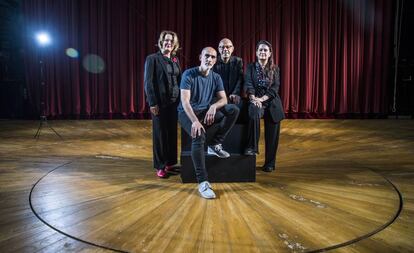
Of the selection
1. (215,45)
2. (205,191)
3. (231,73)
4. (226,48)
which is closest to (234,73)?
(231,73)

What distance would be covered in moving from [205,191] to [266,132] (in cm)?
101

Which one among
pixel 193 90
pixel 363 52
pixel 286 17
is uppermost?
pixel 286 17

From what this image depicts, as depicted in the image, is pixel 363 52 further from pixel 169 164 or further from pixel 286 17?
pixel 169 164

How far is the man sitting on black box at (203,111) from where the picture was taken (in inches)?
122

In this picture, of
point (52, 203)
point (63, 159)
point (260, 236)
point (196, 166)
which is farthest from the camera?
point (63, 159)

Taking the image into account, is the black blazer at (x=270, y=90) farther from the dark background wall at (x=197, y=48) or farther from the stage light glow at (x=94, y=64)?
the stage light glow at (x=94, y=64)

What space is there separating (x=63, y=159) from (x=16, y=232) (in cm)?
188

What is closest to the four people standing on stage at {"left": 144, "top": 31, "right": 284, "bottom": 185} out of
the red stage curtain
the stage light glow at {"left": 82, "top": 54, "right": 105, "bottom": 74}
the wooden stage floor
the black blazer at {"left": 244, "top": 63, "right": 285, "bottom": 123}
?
the black blazer at {"left": 244, "top": 63, "right": 285, "bottom": 123}

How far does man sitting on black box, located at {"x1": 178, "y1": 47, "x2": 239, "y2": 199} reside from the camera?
3111mm

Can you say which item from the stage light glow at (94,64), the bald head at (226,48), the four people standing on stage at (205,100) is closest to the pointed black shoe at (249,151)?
the four people standing on stage at (205,100)

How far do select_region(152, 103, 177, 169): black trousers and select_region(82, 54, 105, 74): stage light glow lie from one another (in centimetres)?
397

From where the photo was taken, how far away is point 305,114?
7.32 m

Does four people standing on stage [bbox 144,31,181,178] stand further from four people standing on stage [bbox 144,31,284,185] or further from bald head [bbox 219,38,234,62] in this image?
bald head [bbox 219,38,234,62]

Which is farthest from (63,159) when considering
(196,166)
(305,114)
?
(305,114)
